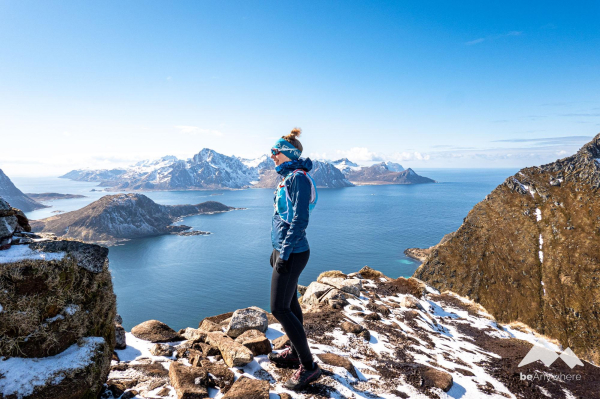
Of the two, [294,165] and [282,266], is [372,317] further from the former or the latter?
[294,165]

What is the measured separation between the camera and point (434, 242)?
407 ft

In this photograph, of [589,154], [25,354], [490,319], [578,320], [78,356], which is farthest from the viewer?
[589,154]

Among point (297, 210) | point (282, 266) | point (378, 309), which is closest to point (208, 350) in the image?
point (282, 266)

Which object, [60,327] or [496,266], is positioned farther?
[496,266]

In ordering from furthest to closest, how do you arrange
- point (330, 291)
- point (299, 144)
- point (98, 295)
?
point (330, 291) < point (299, 144) < point (98, 295)

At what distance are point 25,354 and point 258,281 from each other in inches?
3298

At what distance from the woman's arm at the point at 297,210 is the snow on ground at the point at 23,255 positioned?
356cm

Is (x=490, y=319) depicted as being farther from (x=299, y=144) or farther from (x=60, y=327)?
(x=60, y=327)

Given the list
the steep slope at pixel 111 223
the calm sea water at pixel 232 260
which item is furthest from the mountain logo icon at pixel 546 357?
the steep slope at pixel 111 223

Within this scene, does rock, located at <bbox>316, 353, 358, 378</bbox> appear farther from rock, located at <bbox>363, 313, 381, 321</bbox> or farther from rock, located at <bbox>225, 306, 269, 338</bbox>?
rock, located at <bbox>363, 313, 381, 321</bbox>

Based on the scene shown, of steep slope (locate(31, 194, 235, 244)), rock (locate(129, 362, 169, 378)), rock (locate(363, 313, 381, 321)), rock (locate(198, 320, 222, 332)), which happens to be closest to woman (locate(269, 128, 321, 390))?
rock (locate(129, 362, 169, 378))

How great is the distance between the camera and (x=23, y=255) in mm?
4305

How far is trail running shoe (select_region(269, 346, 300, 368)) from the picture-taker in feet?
20.7

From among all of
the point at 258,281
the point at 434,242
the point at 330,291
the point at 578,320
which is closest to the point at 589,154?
the point at 434,242
